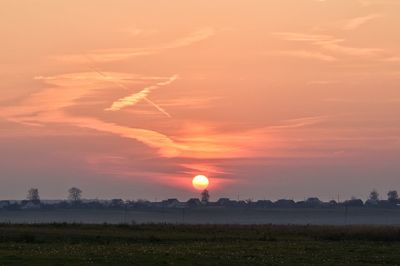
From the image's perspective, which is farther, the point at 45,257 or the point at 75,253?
the point at 75,253

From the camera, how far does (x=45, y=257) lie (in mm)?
40188

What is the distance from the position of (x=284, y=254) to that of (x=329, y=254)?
2.68 metres

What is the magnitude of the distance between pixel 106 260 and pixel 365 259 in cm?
1339

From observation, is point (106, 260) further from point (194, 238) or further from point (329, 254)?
point (194, 238)

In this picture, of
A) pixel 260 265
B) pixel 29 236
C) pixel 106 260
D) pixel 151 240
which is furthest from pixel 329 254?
pixel 29 236

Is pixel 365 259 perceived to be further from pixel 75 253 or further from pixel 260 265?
pixel 75 253

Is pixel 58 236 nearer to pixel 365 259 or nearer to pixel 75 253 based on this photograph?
pixel 75 253

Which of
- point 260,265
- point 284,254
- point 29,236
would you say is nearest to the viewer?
point 260,265

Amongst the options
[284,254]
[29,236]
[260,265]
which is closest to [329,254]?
[284,254]

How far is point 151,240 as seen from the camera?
6341 cm

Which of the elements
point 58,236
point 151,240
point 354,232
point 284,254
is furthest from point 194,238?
point 284,254

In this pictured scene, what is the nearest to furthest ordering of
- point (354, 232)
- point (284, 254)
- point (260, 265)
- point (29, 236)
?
point (260, 265), point (284, 254), point (29, 236), point (354, 232)

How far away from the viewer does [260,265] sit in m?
37.9

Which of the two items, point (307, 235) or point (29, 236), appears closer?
point (29, 236)
